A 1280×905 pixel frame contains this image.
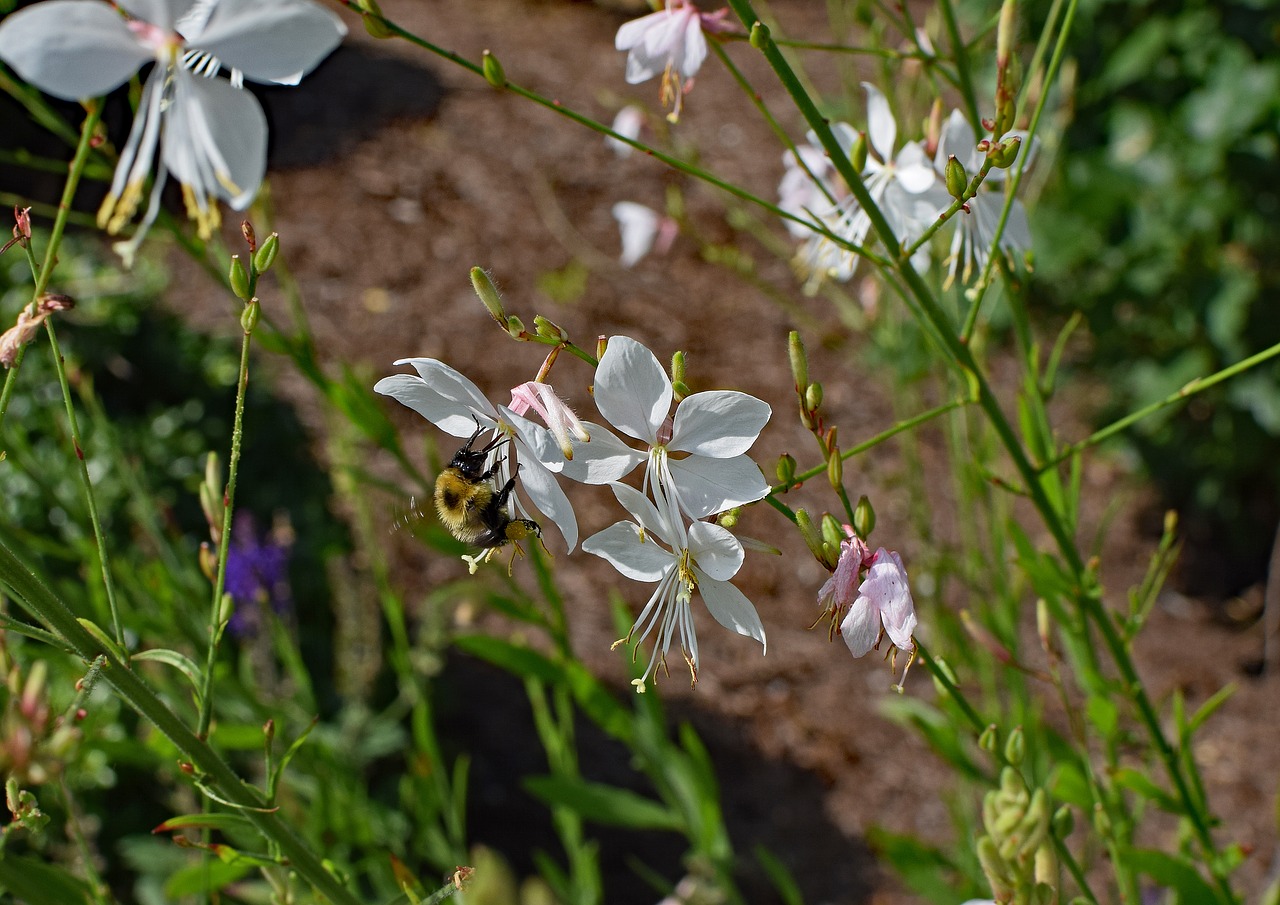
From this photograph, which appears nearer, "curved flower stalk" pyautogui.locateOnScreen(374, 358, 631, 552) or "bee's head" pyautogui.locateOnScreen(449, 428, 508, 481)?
"curved flower stalk" pyautogui.locateOnScreen(374, 358, 631, 552)

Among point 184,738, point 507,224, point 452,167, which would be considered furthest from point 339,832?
point 452,167

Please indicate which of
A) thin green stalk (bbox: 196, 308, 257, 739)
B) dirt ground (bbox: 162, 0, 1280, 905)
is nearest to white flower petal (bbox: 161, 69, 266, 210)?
thin green stalk (bbox: 196, 308, 257, 739)

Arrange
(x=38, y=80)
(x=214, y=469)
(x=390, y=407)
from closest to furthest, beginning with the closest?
(x=38, y=80)
(x=214, y=469)
(x=390, y=407)

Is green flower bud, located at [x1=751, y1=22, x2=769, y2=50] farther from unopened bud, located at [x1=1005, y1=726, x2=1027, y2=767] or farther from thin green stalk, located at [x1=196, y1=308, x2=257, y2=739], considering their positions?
unopened bud, located at [x1=1005, y1=726, x2=1027, y2=767]

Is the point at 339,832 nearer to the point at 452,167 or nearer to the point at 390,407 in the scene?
the point at 390,407

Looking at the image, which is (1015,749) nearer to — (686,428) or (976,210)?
(686,428)

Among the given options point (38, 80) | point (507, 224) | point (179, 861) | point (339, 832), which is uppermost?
point (38, 80)

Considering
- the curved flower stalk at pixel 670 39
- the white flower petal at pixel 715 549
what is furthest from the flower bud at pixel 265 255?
the curved flower stalk at pixel 670 39
